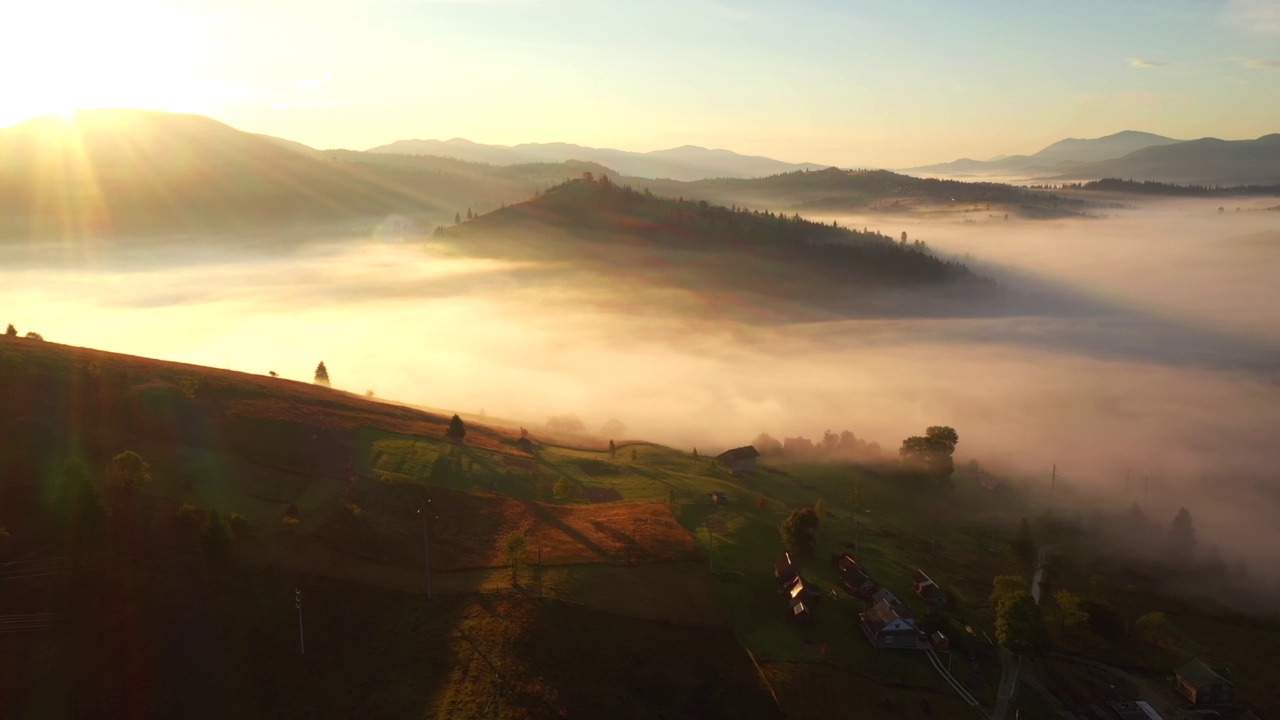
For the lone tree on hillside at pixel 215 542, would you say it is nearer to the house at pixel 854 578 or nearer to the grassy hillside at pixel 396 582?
the grassy hillside at pixel 396 582

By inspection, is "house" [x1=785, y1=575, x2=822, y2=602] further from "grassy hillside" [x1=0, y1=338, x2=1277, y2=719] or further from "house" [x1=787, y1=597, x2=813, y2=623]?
"grassy hillside" [x1=0, y1=338, x2=1277, y2=719]

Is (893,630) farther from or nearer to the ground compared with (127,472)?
nearer to the ground

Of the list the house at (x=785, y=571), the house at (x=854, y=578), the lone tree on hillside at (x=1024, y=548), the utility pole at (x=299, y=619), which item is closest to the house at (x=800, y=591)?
the house at (x=785, y=571)

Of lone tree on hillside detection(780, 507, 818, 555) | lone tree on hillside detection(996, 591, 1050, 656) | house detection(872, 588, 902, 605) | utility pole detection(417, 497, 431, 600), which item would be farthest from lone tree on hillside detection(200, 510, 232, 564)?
lone tree on hillside detection(996, 591, 1050, 656)

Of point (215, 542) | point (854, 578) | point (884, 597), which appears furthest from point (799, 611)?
point (215, 542)

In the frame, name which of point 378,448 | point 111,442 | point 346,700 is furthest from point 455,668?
point 111,442

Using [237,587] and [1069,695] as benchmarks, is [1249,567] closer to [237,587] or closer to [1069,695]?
[1069,695]

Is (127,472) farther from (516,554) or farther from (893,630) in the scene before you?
(893,630)
